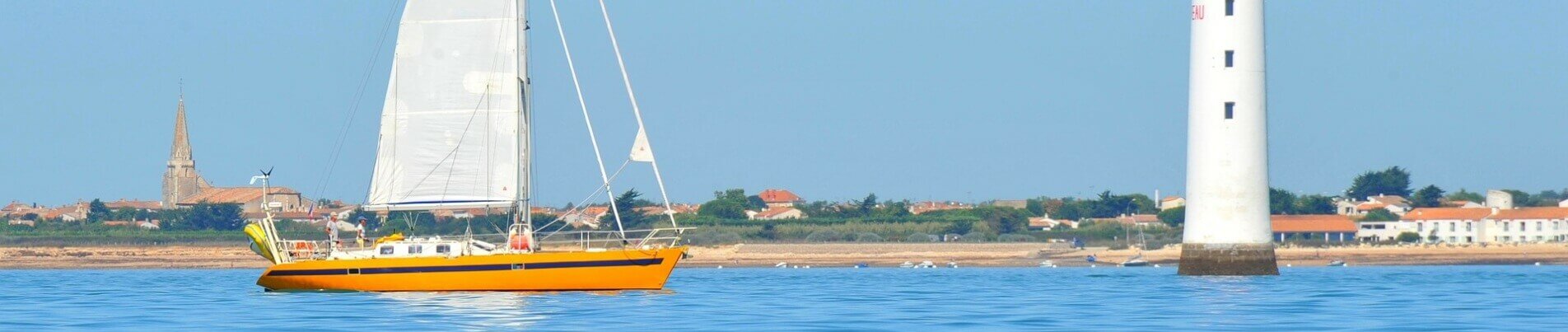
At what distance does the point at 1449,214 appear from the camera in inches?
4316

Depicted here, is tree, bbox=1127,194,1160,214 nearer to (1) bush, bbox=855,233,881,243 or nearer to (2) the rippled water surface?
(1) bush, bbox=855,233,881,243

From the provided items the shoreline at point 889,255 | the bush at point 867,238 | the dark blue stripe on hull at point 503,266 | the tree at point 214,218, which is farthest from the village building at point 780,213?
the dark blue stripe on hull at point 503,266

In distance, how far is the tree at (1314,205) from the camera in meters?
117

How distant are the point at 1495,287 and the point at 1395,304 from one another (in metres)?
10.8

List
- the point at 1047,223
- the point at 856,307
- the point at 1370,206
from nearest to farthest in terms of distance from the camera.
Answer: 1. the point at 856,307
2. the point at 1370,206
3. the point at 1047,223

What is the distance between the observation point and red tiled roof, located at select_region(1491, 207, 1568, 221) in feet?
340

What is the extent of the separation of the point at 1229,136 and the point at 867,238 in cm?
6104

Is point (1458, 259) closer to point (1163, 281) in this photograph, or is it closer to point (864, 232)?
point (864, 232)

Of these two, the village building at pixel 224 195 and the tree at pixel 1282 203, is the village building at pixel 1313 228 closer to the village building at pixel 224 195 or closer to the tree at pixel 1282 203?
the tree at pixel 1282 203

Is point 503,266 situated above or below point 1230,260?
below

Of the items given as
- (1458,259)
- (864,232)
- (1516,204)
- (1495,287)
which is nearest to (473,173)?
(1495,287)

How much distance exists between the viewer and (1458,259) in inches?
3440

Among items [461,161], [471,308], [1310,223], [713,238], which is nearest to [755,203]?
[713,238]

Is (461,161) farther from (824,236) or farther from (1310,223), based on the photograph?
(1310,223)
